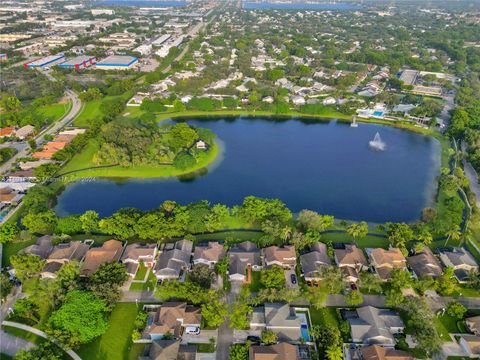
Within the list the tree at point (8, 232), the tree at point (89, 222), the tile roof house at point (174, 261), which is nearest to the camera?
the tile roof house at point (174, 261)

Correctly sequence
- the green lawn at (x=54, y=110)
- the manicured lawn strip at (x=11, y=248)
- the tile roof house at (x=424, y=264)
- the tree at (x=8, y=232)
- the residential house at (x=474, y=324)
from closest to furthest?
1. the residential house at (x=474, y=324)
2. the tile roof house at (x=424, y=264)
3. the manicured lawn strip at (x=11, y=248)
4. the tree at (x=8, y=232)
5. the green lawn at (x=54, y=110)

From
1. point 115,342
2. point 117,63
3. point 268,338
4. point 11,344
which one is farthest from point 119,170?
point 117,63

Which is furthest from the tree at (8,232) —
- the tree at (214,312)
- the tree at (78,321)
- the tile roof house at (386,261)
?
the tile roof house at (386,261)

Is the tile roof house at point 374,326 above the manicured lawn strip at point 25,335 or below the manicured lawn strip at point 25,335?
above

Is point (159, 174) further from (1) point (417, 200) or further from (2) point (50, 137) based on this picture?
(1) point (417, 200)

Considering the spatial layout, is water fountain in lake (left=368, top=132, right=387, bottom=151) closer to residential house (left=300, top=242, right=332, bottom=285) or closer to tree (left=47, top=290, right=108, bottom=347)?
residential house (left=300, top=242, right=332, bottom=285)

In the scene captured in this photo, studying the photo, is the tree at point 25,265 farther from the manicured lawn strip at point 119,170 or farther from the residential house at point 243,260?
the manicured lawn strip at point 119,170

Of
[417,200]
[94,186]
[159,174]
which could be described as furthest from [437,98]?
[94,186]
